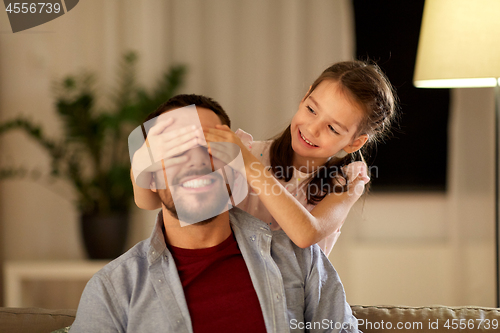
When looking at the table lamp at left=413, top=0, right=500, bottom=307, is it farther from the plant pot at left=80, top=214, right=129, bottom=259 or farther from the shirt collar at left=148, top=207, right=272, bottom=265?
the plant pot at left=80, top=214, right=129, bottom=259

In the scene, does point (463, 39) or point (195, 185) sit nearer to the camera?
point (195, 185)

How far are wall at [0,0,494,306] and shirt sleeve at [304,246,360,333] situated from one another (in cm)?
163

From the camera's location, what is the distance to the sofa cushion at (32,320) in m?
1.29

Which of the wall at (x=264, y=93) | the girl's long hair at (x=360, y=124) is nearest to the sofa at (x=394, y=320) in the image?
the girl's long hair at (x=360, y=124)

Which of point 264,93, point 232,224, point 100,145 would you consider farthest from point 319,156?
point 100,145

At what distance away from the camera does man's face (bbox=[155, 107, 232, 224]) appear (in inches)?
48.4

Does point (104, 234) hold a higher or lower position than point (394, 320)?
lower

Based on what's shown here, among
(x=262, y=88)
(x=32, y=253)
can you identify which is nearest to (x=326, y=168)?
(x=262, y=88)

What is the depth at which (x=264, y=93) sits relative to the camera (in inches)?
111

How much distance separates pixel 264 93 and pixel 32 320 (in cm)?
192

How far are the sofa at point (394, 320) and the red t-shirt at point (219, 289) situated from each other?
15.0 inches

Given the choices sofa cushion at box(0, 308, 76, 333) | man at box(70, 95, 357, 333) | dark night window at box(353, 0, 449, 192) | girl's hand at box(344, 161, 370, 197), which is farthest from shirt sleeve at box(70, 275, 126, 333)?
A: dark night window at box(353, 0, 449, 192)

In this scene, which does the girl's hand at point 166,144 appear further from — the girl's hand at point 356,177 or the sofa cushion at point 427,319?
the sofa cushion at point 427,319

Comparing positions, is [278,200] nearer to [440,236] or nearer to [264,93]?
[264,93]
